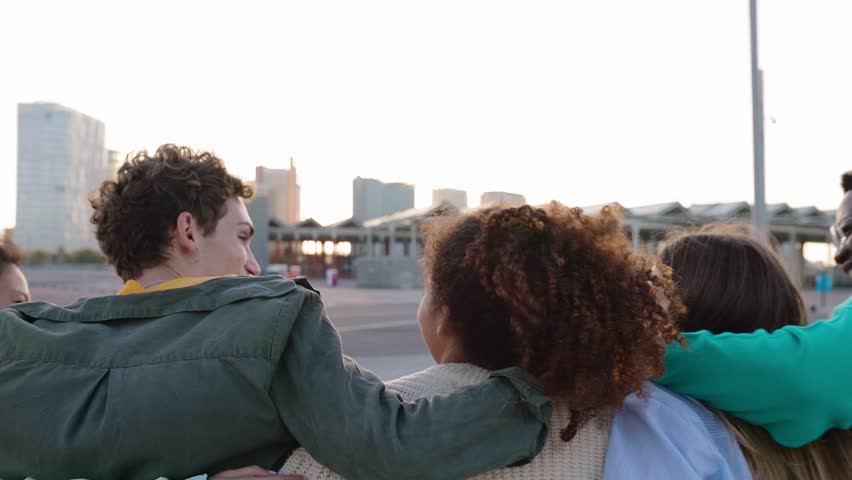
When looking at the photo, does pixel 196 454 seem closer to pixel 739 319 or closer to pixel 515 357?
pixel 515 357

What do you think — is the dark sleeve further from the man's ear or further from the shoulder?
the man's ear

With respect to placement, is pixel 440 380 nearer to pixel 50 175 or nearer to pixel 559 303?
pixel 559 303

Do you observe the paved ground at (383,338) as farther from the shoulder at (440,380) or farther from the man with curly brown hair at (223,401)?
the shoulder at (440,380)

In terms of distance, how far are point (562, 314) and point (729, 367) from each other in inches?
21.0

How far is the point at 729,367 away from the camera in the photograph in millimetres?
1571

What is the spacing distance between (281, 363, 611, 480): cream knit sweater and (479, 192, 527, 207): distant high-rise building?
1.14ft

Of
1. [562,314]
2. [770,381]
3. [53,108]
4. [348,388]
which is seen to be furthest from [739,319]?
[53,108]

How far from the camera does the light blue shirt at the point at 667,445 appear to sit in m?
1.36

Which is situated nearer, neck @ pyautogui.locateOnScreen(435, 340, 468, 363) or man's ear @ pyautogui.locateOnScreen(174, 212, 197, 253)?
neck @ pyautogui.locateOnScreen(435, 340, 468, 363)

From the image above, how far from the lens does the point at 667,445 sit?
4.55 feet

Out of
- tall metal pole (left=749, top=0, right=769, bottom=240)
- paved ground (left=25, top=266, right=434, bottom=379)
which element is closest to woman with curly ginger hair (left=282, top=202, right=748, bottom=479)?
paved ground (left=25, top=266, right=434, bottom=379)

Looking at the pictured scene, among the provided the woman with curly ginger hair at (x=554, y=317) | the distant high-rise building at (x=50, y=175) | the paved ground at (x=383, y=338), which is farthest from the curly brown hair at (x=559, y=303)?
the distant high-rise building at (x=50, y=175)

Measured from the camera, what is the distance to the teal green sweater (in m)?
1.56

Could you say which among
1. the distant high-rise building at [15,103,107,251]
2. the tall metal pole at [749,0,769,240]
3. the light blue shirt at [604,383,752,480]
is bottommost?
the light blue shirt at [604,383,752,480]
